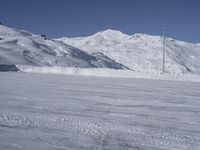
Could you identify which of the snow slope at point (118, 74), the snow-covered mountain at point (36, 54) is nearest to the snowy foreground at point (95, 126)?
the snow slope at point (118, 74)

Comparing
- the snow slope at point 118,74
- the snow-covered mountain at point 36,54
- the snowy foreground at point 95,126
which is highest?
the snow-covered mountain at point 36,54

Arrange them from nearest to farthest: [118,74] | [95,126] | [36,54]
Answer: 1. [95,126]
2. [118,74]
3. [36,54]

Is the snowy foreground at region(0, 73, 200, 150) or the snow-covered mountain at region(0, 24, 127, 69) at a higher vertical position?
the snow-covered mountain at region(0, 24, 127, 69)

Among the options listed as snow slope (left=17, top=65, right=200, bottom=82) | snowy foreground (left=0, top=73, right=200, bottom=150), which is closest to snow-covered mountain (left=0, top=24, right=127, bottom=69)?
snow slope (left=17, top=65, right=200, bottom=82)

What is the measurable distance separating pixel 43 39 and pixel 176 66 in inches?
3206

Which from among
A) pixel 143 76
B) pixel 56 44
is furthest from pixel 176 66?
pixel 143 76

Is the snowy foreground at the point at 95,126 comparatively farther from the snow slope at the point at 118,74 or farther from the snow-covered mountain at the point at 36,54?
the snow-covered mountain at the point at 36,54

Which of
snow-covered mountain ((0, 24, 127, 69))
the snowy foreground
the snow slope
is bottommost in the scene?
the snowy foreground

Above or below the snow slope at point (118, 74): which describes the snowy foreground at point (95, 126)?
below

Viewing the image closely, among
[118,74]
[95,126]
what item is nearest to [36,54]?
[118,74]

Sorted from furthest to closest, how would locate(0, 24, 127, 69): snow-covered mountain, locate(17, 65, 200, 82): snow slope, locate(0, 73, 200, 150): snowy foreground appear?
locate(0, 24, 127, 69): snow-covered mountain → locate(17, 65, 200, 82): snow slope → locate(0, 73, 200, 150): snowy foreground

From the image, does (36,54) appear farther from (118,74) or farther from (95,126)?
(95,126)

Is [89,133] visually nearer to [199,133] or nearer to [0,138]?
[0,138]

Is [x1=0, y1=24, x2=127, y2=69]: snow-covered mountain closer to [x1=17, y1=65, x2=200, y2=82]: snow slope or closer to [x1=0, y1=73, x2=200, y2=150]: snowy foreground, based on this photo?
[x1=17, y1=65, x2=200, y2=82]: snow slope
